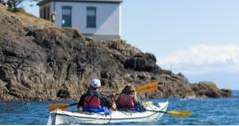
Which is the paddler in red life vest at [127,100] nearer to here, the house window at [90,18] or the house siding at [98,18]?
the house siding at [98,18]

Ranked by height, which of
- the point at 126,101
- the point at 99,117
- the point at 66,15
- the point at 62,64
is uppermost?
the point at 66,15

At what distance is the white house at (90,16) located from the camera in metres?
92.6

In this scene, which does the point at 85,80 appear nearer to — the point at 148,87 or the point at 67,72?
the point at 67,72

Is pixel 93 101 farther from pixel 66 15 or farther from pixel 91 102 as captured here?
pixel 66 15

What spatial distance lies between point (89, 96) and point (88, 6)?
5936cm

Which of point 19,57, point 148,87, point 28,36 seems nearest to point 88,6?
point 28,36

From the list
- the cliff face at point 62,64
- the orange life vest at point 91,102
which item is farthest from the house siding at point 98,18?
the orange life vest at point 91,102

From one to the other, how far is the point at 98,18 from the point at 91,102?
193 ft

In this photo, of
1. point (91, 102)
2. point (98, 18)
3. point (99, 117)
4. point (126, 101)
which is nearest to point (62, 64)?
point (98, 18)

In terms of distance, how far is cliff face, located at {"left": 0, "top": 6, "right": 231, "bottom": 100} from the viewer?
71062 mm

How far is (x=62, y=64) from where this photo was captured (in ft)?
248

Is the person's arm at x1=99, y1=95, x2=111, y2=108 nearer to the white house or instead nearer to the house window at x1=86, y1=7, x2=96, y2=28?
the white house

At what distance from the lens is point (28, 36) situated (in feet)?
257

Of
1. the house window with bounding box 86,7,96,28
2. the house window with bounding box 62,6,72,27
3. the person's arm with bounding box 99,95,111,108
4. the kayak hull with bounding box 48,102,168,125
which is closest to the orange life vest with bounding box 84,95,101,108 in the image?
the kayak hull with bounding box 48,102,168,125
